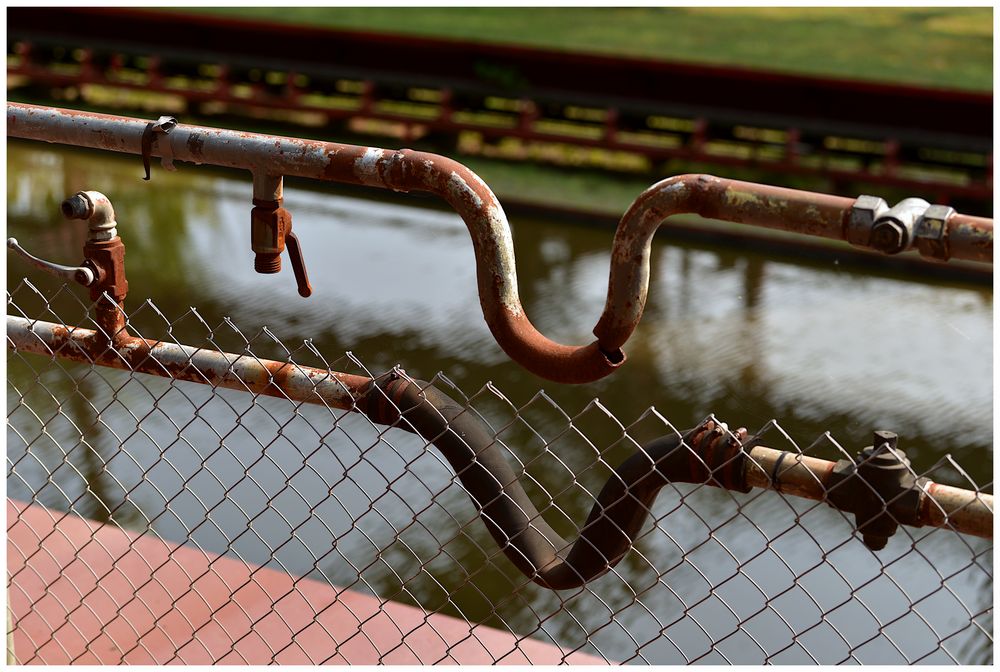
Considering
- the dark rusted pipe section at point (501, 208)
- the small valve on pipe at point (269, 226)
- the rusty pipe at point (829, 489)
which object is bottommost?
the rusty pipe at point (829, 489)

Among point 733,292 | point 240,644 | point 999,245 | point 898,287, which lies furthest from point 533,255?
point 999,245

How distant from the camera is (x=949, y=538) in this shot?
384 centimetres

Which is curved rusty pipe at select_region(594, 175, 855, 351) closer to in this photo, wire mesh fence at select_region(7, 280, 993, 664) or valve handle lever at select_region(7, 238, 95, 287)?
wire mesh fence at select_region(7, 280, 993, 664)

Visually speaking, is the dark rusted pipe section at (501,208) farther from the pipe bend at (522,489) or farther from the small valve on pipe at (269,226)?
the pipe bend at (522,489)

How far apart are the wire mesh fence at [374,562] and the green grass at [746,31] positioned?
5699mm

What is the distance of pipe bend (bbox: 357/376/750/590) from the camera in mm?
1610

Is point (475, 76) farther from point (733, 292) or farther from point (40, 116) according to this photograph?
point (40, 116)

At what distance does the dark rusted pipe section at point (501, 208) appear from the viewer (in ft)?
4.73

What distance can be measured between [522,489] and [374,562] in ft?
3.23

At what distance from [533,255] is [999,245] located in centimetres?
512

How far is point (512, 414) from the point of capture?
173 inches

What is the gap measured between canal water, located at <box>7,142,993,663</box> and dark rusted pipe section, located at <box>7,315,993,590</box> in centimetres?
10

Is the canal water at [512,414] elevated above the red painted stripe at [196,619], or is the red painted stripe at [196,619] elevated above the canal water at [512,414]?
the red painted stripe at [196,619]

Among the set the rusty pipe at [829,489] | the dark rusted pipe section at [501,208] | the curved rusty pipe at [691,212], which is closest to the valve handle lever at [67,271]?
the dark rusted pipe section at [501,208]
